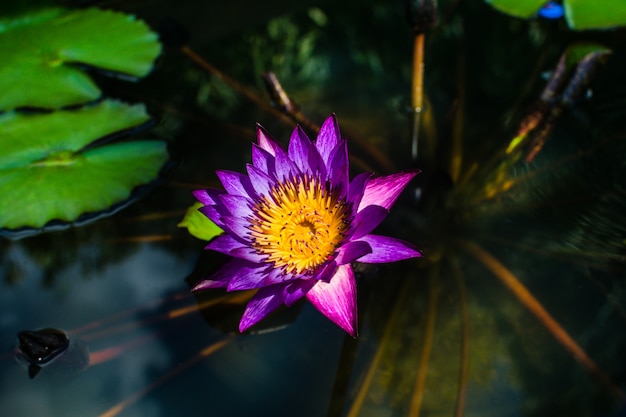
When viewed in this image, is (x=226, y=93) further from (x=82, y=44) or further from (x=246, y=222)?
(x=246, y=222)

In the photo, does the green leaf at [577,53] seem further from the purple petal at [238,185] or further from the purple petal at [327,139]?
the purple petal at [238,185]

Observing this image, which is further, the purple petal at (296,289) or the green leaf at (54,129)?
the green leaf at (54,129)

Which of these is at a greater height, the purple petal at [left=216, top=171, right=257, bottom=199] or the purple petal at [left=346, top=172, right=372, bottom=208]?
the purple petal at [left=346, top=172, right=372, bottom=208]

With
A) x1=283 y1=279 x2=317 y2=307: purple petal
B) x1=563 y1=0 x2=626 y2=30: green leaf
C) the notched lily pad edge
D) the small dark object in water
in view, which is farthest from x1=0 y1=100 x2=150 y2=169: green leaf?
x1=563 y1=0 x2=626 y2=30: green leaf

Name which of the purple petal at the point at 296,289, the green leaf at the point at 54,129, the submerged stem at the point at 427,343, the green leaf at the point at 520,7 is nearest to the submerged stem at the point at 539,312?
the submerged stem at the point at 427,343

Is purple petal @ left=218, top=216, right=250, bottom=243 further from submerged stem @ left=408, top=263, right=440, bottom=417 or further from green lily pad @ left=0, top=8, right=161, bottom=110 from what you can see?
green lily pad @ left=0, top=8, right=161, bottom=110
